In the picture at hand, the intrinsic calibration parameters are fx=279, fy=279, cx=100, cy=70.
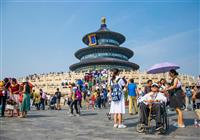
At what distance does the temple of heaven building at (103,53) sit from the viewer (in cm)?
4984

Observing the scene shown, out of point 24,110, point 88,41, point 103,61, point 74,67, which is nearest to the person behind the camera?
point 24,110

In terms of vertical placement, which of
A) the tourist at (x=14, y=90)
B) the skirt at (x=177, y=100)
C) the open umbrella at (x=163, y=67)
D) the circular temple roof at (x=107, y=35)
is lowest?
the skirt at (x=177, y=100)

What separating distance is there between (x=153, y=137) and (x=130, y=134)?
25.8 inches

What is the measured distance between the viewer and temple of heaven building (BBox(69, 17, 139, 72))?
164ft

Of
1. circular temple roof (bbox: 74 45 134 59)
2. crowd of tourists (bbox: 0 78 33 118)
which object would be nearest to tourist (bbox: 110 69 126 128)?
crowd of tourists (bbox: 0 78 33 118)

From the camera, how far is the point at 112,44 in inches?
2226

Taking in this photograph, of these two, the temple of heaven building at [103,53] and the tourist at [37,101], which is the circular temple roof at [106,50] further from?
the tourist at [37,101]

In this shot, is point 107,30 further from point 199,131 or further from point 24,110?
point 199,131

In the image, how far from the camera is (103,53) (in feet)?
175

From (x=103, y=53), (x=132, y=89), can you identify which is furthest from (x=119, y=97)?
(x=103, y=53)

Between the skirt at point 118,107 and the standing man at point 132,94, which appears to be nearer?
the skirt at point 118,107

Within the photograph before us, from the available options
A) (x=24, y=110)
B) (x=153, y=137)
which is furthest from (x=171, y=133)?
(x=24, y=110)

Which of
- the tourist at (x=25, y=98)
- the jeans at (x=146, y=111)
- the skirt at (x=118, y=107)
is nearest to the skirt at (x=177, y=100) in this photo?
the jeans at (x=146, y=111)

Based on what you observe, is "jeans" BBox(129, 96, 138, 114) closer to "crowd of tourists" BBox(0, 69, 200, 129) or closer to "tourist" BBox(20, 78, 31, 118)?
"crowd of tourists" BBox(0, 69, 200, 129)
